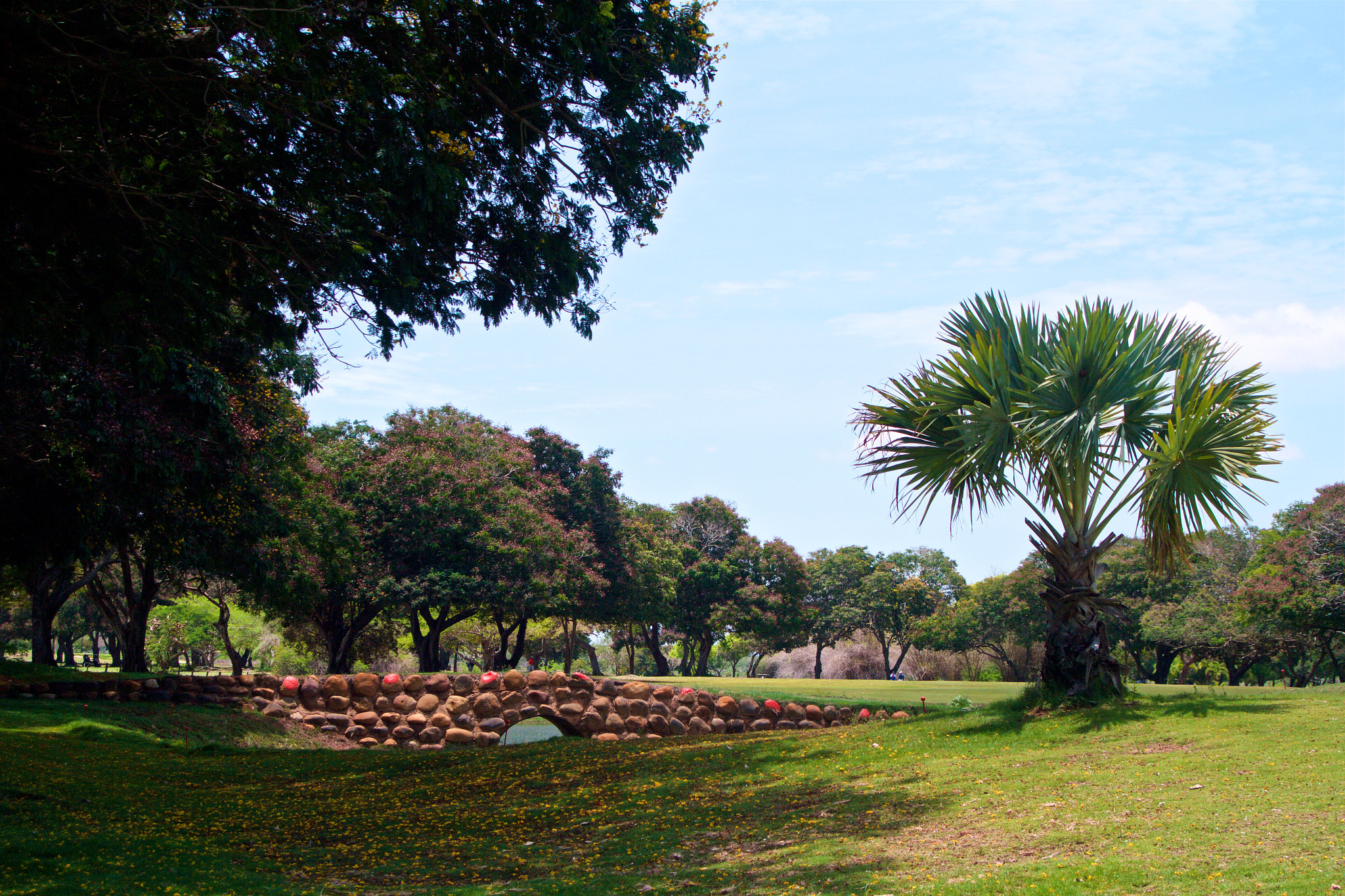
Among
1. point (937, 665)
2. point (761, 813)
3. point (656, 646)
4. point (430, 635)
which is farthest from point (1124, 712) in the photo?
point (937, 665)

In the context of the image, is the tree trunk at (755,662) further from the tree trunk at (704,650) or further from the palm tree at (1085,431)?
the palm tree at (1085,431)

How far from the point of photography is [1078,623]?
1162cm

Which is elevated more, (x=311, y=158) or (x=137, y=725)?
(x=311, y=158)

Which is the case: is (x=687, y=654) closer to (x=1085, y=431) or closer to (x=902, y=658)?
(x=902, y=658)

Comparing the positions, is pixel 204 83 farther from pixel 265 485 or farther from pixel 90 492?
pixel 265 485

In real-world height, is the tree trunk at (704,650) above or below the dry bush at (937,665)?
above

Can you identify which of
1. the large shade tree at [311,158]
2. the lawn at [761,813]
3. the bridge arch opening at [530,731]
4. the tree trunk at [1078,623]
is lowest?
the bridge arch opening at [530,731]

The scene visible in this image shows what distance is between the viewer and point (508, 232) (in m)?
9.41

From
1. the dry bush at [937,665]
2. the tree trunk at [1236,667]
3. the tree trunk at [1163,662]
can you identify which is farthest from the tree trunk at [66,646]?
the tree trunk at [1236,667]

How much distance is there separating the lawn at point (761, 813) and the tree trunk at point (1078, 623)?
651mm

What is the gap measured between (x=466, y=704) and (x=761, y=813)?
39.4 ft

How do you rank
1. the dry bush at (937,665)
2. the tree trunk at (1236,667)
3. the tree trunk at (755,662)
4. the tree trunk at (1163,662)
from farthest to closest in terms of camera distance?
the tree trunk at (755,662) < the dry bush at (937,665) < the tree trunk at (1163,662) < the tree trunk at (1236,667)

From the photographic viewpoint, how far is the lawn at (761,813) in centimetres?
589

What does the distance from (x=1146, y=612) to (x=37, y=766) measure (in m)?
45.4
